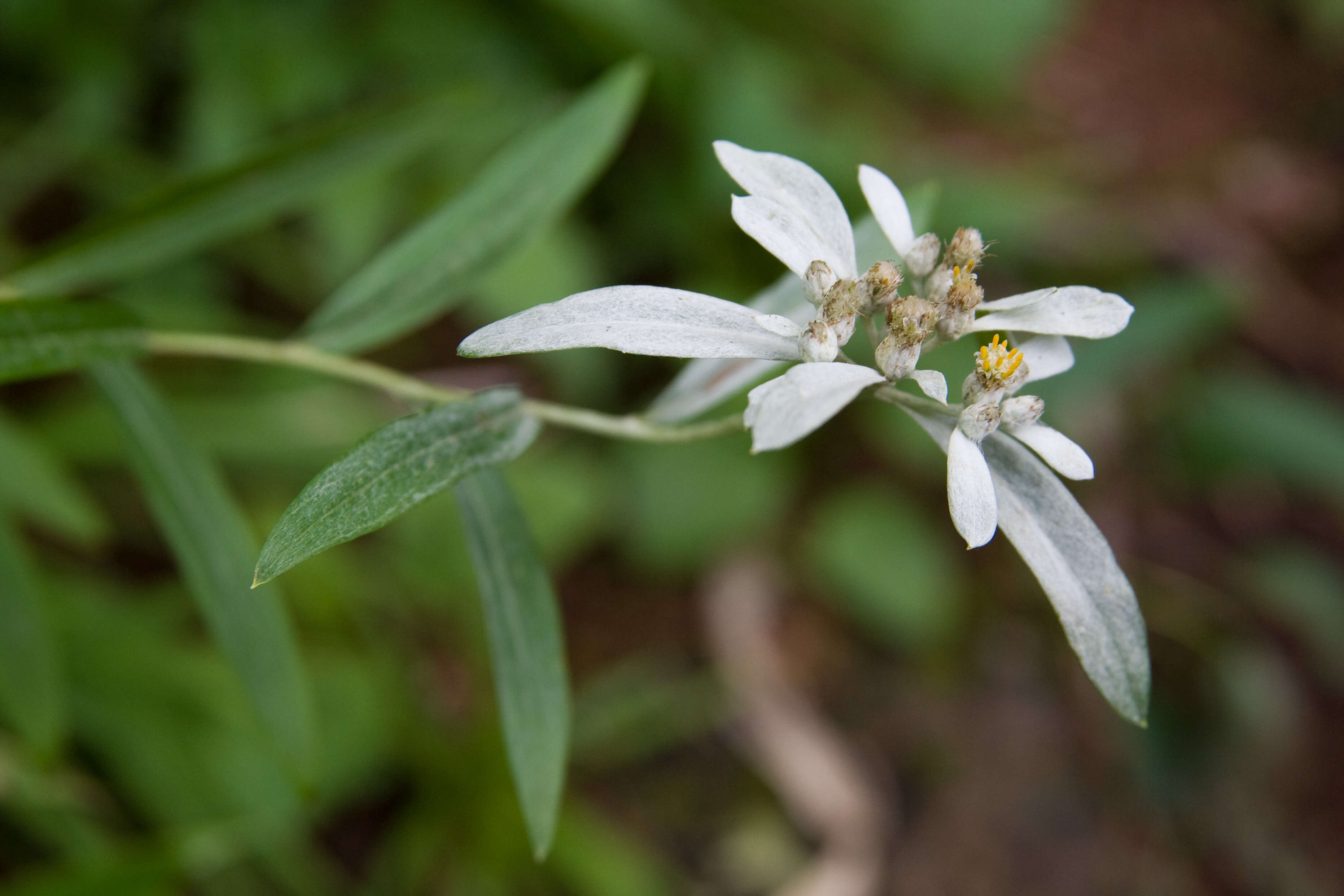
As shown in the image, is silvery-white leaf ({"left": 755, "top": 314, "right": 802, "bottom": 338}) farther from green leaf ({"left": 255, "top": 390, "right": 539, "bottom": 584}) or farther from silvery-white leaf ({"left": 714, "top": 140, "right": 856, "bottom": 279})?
green leaf ({"left": 255, "top": 390, "right": 539, "bottom": 584})

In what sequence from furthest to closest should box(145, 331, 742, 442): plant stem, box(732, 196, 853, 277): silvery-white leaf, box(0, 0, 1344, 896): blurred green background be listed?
box(0, 0, 1344, 896): blurred green background
box(145, 331, 742, 442): plant stem
box(732, 196, 853, 277): silvery-white leaf

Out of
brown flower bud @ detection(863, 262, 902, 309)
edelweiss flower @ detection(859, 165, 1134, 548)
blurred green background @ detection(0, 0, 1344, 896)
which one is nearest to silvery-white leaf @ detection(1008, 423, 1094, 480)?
edelweiss flower @ detection(859, 165, 1134, 548)

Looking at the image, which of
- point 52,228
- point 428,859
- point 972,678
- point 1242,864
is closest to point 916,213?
point 428,859

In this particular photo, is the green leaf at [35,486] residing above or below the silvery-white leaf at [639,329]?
above

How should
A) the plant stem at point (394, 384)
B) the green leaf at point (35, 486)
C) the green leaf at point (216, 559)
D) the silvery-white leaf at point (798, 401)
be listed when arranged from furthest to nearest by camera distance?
1. the green leaf at point (35, 486)
2. the green leaf at point (216, 559)
3. the plant stem at point (394, 384)
4. the silvery-white leaf at point (798, 401)

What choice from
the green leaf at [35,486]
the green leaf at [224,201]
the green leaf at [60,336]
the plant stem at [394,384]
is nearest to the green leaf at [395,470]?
the plant stem at [394,384]

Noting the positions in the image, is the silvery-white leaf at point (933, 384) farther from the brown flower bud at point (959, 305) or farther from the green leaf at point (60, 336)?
the green leaf at point (60, 336)
